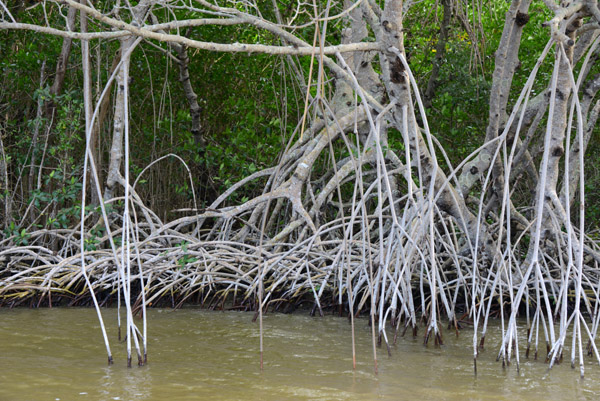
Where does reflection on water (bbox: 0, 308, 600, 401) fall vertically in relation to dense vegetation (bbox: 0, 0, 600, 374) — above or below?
below

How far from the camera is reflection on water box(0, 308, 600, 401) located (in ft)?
9.52

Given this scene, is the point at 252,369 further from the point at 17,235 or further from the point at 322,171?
the point at 322,171

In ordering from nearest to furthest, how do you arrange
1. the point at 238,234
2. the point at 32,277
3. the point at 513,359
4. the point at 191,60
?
the point at 513,359 → the point at 32,277 → the point at 238,234 → the point at 191,60

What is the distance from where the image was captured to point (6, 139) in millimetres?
6699

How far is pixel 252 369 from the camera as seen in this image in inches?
130

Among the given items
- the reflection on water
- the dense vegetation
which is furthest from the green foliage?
the reflection on water

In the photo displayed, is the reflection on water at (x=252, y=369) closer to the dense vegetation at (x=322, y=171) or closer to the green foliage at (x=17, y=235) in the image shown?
the dense vegetation at (x=322, y=171)

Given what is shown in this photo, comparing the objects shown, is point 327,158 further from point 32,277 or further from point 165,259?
point 32,277

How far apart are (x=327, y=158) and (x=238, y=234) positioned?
1.33 m

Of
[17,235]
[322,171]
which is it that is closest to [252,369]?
[17,235]

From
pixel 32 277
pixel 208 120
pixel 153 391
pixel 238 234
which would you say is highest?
pixel 208 120

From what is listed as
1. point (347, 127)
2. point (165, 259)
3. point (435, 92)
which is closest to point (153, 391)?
point (165, 259)

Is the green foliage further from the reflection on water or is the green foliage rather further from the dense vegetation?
the reflection on water

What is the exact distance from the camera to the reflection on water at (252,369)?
290 centimetres
